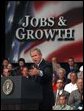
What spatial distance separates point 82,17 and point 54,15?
65 centimetres

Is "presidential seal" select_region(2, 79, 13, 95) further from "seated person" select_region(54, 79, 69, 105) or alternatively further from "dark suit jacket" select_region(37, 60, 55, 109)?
"seated person" select_region(54, 79, 69, 105)

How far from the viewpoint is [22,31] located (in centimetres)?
1232

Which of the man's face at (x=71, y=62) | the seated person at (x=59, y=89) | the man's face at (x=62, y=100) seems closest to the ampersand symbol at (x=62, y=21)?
the man's face at (x=71, y=62)

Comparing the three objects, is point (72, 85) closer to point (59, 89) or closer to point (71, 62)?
point (59, 89)

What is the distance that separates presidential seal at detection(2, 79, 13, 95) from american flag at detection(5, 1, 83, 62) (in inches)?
207

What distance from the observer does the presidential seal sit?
677 cm

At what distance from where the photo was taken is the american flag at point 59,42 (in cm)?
1206

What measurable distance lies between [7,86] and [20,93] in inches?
8.7

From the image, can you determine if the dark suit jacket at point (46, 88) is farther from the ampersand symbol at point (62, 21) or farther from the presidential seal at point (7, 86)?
the ampersand symbol at point (62, 21)

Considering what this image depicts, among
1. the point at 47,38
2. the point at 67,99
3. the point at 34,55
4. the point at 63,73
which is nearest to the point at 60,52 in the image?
the point at 47,38

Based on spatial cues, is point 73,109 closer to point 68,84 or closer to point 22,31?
point 68,84

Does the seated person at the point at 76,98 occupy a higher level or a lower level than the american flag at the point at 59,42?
lower

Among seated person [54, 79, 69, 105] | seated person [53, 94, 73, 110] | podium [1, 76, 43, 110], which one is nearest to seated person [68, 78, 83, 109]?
seated person [53, 94, 73, 110]

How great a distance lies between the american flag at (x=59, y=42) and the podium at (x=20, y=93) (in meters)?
5.26
